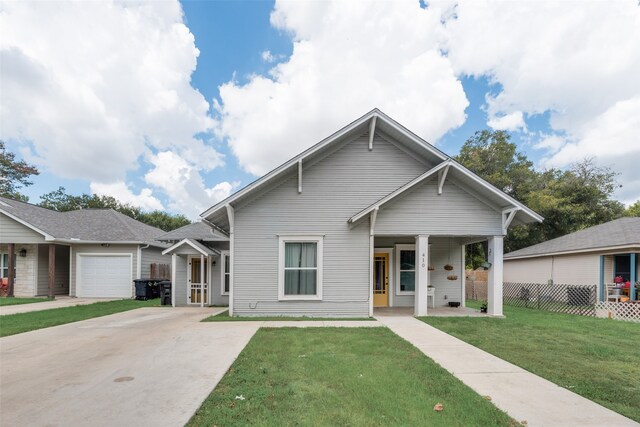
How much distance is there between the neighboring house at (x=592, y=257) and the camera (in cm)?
1338

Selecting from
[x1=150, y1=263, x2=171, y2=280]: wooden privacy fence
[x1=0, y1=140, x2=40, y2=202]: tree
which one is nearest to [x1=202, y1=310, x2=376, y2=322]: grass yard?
[x1=150, y1=263, x2=171, y2=280]: wooden privacy fence

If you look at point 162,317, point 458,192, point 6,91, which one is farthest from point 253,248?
point 6,91

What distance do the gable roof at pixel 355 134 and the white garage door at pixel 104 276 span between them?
10.3 m

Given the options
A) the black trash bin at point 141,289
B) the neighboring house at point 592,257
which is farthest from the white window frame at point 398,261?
the black trash bin at point 141,289

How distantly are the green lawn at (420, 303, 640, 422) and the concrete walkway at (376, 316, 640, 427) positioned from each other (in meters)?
0.26

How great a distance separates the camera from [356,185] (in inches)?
432

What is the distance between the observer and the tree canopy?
82.2 feet

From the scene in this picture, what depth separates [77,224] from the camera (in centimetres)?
1888

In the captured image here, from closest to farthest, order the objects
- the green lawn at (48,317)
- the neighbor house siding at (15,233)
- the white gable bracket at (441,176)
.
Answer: the green lawn at (48,317), the white gable bracket at (441,176), the neighbor house siding at (15,233)

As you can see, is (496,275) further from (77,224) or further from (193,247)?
(77,224)

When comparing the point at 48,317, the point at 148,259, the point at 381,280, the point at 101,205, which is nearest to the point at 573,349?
the point at 381,280

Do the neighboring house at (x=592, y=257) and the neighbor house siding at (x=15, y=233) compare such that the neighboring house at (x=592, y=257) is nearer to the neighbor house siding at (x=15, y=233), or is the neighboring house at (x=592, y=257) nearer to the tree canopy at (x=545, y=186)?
the tree canopy at (x=545, y=186)

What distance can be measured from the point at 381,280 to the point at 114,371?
9.38 metres

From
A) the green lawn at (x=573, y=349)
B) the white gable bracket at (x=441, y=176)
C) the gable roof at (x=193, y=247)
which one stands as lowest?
the green lawn at (x=573, y=349)
